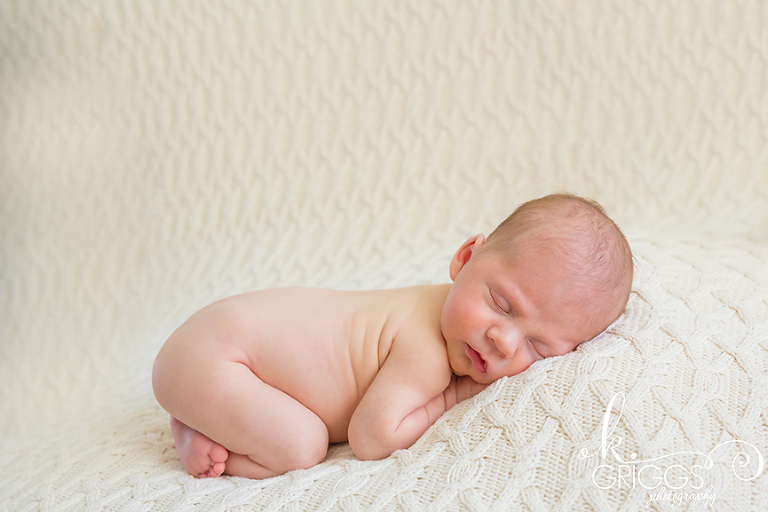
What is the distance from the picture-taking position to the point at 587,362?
1.10m

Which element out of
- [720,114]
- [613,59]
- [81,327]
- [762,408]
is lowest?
[762,408]

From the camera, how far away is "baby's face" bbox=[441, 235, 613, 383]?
114 centimetres

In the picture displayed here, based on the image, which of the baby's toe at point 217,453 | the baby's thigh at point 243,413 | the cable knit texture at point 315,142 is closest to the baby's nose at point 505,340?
the baby's thigh at point 243,413

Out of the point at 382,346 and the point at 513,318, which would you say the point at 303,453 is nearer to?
the point at 382,346

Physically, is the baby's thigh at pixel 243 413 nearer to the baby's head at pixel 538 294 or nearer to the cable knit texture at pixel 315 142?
the baby's head at pixel 538 294

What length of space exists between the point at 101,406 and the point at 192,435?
1.69ft

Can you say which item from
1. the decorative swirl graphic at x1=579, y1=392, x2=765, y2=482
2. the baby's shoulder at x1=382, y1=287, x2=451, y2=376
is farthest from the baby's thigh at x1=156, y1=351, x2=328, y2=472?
the decorative swirl graphic at x1=579, y1=392, x2=765, y2=482

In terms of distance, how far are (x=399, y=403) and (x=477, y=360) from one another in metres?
0.16

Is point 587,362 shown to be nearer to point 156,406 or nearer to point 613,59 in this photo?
point 156,406

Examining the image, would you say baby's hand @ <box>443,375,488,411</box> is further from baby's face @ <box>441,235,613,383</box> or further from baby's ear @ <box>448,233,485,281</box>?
baby's ear @ <box>448,233,485,281</box>

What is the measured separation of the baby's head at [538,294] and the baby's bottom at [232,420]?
0.31 meters

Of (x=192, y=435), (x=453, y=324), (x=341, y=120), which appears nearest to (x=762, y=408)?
(x=453, y=324)

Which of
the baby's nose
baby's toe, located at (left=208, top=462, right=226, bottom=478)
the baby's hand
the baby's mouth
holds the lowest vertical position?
baby's toe, located at (left=208, top=462, right=226, bottom=478)

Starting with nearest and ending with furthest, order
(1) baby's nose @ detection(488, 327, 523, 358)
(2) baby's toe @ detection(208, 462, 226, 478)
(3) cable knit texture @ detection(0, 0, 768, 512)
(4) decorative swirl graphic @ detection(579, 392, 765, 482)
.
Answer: (4) decorative swirl graphic @ detection(579, 392, 765, 482) < (1) baby's nose @ detection(488, 327, 523, 358) < (2) baby's toe @ detection(208, 462, 226, 478) < (3) cable knit texture @ detection(0, 0, 768, 512)
